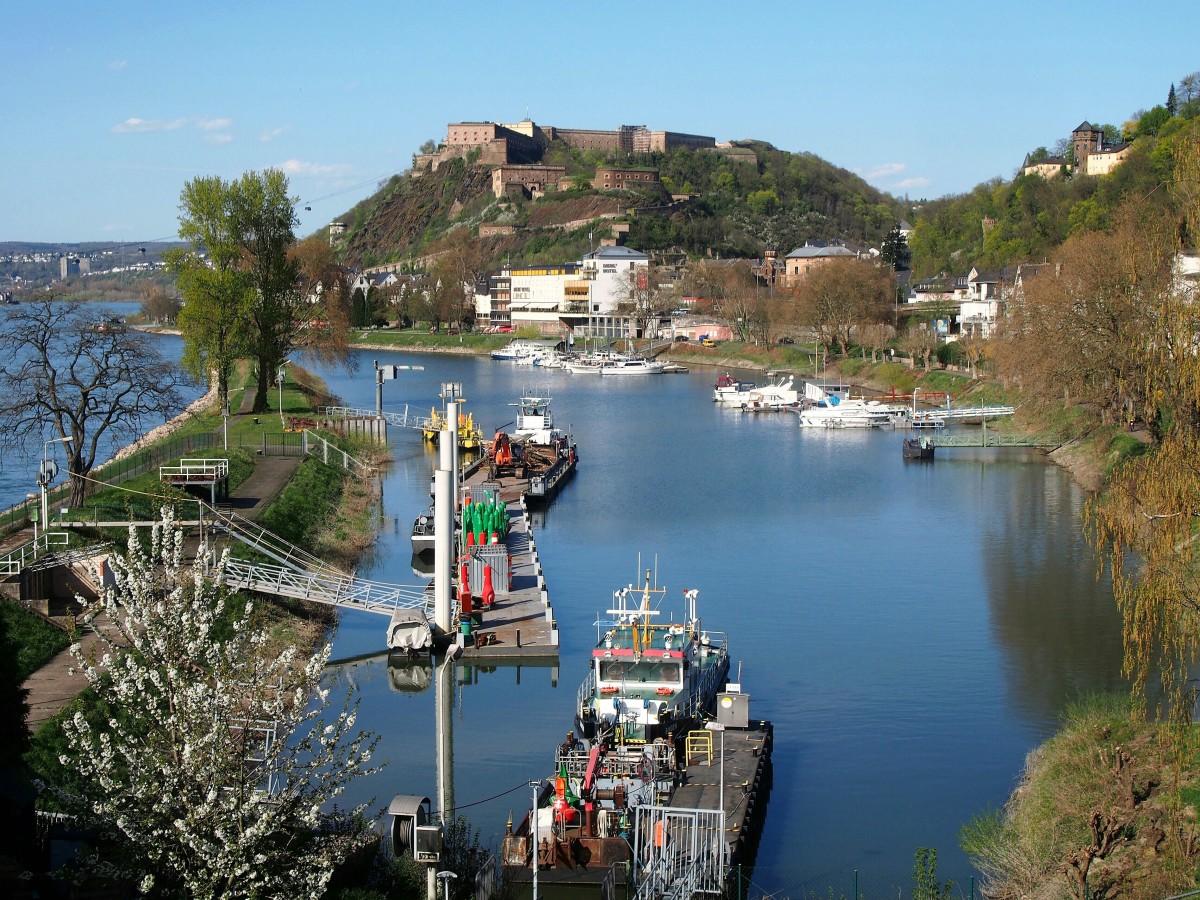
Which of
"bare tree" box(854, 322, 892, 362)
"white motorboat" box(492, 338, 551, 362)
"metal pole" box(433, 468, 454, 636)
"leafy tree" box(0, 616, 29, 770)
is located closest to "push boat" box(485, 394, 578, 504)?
"metal pole" box(433, 468, 454, 636)

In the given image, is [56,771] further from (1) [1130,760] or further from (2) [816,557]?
(2) [816,557]

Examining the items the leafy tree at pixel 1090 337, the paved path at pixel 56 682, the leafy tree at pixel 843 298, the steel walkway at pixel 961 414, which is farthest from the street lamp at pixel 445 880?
the leafy tree at pixel 843 298

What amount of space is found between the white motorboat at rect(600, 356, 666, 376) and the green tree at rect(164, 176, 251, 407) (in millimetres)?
42945

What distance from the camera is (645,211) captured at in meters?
154

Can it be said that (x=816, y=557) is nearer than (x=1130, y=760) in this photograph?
No

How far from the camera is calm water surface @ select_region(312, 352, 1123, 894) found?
18.0 meters

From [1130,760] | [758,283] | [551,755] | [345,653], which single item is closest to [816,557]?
[345,653]

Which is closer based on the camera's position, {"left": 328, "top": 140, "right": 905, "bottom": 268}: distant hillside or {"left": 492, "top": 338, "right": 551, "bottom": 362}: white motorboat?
→ {"left": 492, "top": 338, "right": 551, "bottom": 362}: white motorboat

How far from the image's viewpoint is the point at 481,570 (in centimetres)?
2686

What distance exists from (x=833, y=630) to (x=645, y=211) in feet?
431

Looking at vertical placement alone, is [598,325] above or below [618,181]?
below

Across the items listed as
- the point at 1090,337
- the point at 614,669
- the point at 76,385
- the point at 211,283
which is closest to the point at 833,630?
the point at 614,669

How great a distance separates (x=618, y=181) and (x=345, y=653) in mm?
144953

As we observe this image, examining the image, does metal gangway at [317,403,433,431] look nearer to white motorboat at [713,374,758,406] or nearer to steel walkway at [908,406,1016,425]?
white motorboat at [713,374,758,406]
